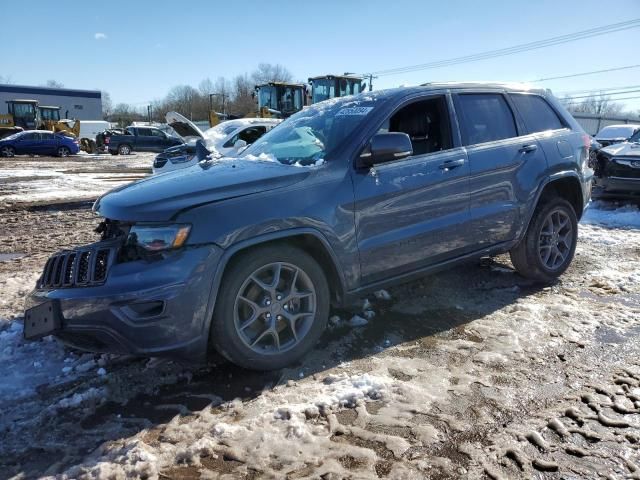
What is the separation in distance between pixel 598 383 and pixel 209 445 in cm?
240

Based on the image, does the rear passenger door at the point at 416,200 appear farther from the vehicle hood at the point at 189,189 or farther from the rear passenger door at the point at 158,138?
the rear passenger door at the point at 158,138

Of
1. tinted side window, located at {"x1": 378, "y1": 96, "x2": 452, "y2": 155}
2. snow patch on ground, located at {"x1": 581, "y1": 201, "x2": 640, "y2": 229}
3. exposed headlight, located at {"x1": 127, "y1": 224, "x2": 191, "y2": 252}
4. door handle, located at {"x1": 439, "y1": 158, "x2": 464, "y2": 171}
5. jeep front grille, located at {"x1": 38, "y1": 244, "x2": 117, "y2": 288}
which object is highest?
tinted side window, located at {"x1": 378, "y1": 96, "x2": 452, "y2": 155}

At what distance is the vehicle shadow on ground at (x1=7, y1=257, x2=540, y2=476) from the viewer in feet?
8.90

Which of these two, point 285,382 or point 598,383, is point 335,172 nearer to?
point 285,382

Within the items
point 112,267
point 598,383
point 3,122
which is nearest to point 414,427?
point 598,383

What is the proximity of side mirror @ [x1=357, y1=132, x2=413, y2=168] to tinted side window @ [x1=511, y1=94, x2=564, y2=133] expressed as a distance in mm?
1929

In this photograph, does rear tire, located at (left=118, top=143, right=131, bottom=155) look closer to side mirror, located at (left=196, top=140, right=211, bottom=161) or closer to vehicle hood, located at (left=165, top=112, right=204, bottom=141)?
vehicle hood, located at (left=165, top=112, right=204, bottom=141)

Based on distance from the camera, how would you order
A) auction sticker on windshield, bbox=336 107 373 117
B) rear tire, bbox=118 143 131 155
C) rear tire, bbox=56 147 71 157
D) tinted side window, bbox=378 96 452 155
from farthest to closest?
rear tire, bbox=118 143 131 155, rear tire, bbox=56 147 71 157, tinted side window, bbox=378 96 452 155, auction sticker on windshield, bbox=336 107 373 117

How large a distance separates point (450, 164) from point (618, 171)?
271 inches

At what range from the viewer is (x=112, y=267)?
9.57 feet

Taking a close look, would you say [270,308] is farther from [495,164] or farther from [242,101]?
[242,101]

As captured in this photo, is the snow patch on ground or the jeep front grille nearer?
the jeep front grille

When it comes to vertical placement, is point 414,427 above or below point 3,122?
below

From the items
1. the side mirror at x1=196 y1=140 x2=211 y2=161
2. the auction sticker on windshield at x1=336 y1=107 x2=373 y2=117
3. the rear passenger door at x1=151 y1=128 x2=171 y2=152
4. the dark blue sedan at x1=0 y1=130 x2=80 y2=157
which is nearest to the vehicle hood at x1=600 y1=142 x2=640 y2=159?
the auction sticker on windshield at x1=336 y1=107 x2=373 y2=117
